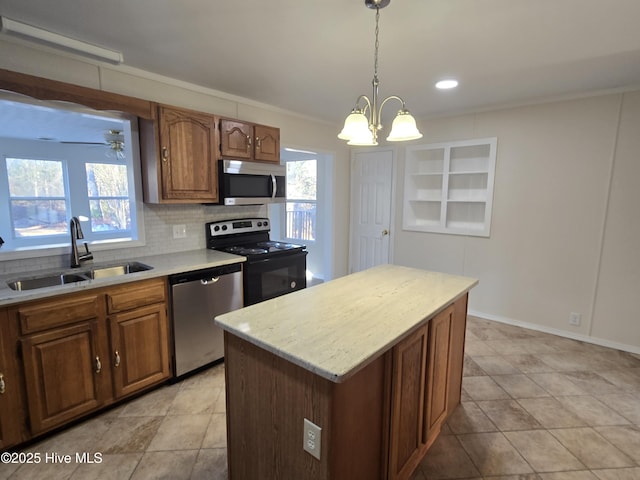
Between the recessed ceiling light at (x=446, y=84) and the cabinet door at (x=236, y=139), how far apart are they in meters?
1.78

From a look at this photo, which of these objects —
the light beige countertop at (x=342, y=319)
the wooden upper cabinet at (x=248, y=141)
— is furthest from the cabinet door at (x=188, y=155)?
the light beige countertop at (x=342, y=319)

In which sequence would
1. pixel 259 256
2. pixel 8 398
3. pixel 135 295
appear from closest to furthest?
pixel 8 398 → pixel 135 295 → pixel 259 256

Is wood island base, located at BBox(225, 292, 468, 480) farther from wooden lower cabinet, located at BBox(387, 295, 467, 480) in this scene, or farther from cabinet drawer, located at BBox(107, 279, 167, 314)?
cabinet drawer, located at BBox(107, 279, 167, 314)

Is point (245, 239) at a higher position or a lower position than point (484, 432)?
higher

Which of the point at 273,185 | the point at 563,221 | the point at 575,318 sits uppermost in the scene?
the point at 273,185

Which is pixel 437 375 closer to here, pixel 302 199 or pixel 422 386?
pixel 422 386

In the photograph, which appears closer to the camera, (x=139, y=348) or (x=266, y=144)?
(x=139, y=348)

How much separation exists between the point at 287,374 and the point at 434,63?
2.43m

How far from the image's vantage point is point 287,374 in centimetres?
122

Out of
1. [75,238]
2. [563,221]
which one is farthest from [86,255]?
[563,221]

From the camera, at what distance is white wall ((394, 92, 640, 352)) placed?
3.03 m

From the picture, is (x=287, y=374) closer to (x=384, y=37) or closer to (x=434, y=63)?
(x=384, y=37)

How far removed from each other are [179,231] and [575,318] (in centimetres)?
407

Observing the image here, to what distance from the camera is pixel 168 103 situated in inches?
111
